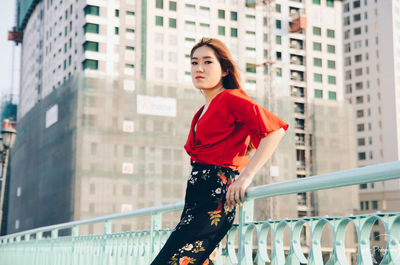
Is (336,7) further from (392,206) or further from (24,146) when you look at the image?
(24,146)

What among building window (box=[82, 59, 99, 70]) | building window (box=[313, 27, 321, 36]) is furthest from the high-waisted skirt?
building window (box=[313, 27, 321, 36])

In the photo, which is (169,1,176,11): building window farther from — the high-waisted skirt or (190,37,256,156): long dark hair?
the high-waisted skirt

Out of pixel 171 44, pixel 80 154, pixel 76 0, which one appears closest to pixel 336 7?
pixel 171 44

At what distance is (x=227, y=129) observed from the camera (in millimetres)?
2828

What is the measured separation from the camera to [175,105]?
49.6 m

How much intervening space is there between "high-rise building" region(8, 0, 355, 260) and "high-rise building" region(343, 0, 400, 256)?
64.2 ft

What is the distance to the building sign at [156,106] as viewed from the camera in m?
48.5

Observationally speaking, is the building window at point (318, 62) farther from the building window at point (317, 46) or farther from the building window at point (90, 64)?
the building window at point (90, 64)

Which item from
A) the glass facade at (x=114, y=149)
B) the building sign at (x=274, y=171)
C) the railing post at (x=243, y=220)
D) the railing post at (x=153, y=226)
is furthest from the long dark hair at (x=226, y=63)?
the building sign at (x=274, y=171)

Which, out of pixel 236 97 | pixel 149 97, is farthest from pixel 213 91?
pixel 149 97

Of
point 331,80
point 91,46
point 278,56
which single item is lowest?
point 331,80

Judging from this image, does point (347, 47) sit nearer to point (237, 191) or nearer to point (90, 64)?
point (90, 64)

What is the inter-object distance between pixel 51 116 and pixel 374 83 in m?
42.3

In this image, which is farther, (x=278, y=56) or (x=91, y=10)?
(x=278, y=56)
